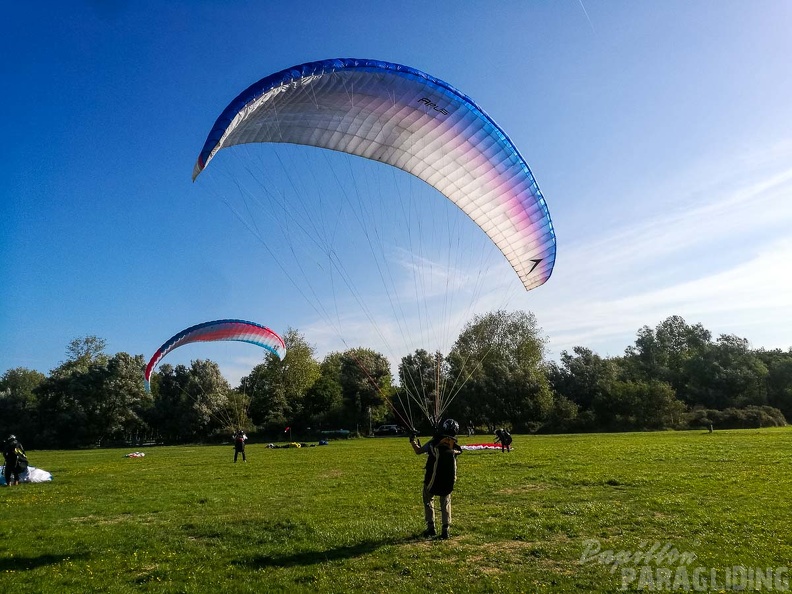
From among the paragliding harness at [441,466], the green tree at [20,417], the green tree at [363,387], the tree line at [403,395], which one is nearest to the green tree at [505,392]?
the tree line at [403,395]

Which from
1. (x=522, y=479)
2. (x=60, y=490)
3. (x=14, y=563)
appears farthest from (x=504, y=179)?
(x=60, y=490)

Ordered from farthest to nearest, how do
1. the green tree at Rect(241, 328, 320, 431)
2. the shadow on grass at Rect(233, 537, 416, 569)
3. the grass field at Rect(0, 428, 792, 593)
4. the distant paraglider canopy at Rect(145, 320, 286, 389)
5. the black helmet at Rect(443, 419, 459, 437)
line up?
1. the green tree at Rect(241, 328, 320, 431)
2. the distant paraglider canopy at Rect(145, 320, 286, 389)
3. the black helmet at Rect(443, 419, 459, 437)
4. the shadow on grass at Rect(233, 537, 416, 569)
5. the grass field at Rect(0, 428, 792, 593)

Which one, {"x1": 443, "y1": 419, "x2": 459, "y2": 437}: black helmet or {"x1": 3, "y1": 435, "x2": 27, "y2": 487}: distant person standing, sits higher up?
{"x1": 443, "y1": 419, "x2": 459, "y2": 437}: black helmet

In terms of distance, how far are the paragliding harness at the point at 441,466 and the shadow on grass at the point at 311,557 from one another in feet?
2.97

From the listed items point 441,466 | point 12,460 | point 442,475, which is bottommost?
point 12,460

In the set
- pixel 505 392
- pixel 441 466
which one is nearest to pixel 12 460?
pixel 441 466

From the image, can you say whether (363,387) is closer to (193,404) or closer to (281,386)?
(281,386)

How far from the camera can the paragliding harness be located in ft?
24.6

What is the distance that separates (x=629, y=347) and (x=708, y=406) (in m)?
32.4

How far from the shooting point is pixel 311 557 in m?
6.81

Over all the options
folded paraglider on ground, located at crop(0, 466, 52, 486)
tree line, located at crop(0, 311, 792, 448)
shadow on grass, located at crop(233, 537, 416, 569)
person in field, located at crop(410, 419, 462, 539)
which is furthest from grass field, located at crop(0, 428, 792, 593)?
tree line, located at crop(0, 311, 792, 448)

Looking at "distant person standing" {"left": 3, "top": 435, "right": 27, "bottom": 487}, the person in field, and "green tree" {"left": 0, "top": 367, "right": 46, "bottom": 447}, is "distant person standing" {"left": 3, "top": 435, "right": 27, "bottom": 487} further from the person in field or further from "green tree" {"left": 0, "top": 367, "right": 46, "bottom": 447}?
"green tree" {"left": 0, "top": 367, "right": 46, "bottom": 447}

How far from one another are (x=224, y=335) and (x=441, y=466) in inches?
919

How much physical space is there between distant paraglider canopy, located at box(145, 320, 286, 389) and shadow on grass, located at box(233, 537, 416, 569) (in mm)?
21855
